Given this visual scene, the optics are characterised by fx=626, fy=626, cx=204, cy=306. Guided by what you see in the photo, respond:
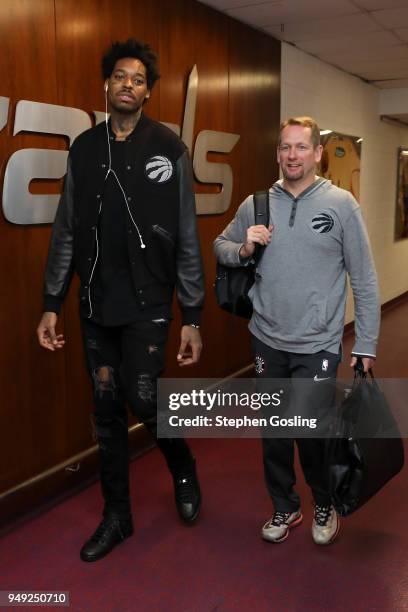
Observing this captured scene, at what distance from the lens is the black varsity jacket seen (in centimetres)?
227

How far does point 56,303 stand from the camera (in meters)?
2.40

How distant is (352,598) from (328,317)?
99 centimetres

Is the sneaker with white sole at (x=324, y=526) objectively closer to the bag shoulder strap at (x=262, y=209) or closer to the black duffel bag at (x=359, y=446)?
the black duffel bag at (x=359, y=446)

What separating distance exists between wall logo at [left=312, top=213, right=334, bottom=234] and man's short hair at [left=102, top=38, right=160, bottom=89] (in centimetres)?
80

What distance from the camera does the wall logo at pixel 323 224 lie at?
2.24 meters

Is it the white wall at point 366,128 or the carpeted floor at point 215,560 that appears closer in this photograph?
the carpeted floor at point 215,560

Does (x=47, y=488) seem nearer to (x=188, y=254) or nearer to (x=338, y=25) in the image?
(x=188, y=254)

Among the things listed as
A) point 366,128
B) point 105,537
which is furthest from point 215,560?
point 366,128

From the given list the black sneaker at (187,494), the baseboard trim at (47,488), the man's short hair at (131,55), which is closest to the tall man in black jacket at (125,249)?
the man's short hair at (131,55)

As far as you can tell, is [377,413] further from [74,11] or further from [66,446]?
[74,11]

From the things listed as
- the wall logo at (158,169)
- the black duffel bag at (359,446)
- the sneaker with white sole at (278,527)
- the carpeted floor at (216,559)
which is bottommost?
the carpeted floor at (216,559)

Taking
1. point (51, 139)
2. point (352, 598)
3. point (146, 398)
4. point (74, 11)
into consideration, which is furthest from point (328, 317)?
point (74, 11)

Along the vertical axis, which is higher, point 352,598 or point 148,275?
point 148,275

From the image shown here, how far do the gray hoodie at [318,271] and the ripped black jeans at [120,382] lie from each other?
1.48 feet
